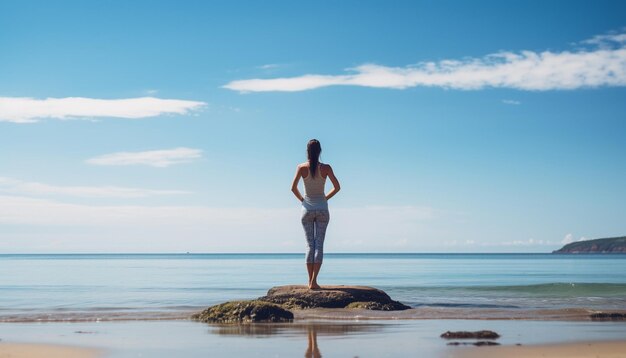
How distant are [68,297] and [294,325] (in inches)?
436

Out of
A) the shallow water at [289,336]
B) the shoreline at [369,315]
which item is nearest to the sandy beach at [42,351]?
the shallow water at [289,336]

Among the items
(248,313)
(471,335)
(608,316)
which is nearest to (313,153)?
(248,313)

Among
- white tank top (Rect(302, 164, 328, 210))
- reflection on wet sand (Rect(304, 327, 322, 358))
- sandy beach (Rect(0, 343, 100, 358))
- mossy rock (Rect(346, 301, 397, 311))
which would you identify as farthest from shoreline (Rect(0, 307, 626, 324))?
sandy beach (Rect(0, 343, 100, 358))

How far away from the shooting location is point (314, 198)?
482 inches

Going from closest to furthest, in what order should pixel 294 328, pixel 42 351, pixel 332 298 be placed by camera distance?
pixel 42 351 < pixel 294 328 < pixel 332 298

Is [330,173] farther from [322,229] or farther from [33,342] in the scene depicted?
[33,342]

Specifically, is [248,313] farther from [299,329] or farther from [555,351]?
[555,351]

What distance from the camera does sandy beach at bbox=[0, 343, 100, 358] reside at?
295 inches

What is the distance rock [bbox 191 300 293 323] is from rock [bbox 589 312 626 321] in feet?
15.6

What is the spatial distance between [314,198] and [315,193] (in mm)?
91

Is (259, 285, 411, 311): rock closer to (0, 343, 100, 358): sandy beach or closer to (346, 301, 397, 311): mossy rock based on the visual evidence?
(346, 301, 397, 311): mossy rock

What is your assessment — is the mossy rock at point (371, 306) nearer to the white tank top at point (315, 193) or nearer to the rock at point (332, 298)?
the rock at point (332, 298)

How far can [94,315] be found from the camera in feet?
41.2

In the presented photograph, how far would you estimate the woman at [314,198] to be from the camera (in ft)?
39.4
